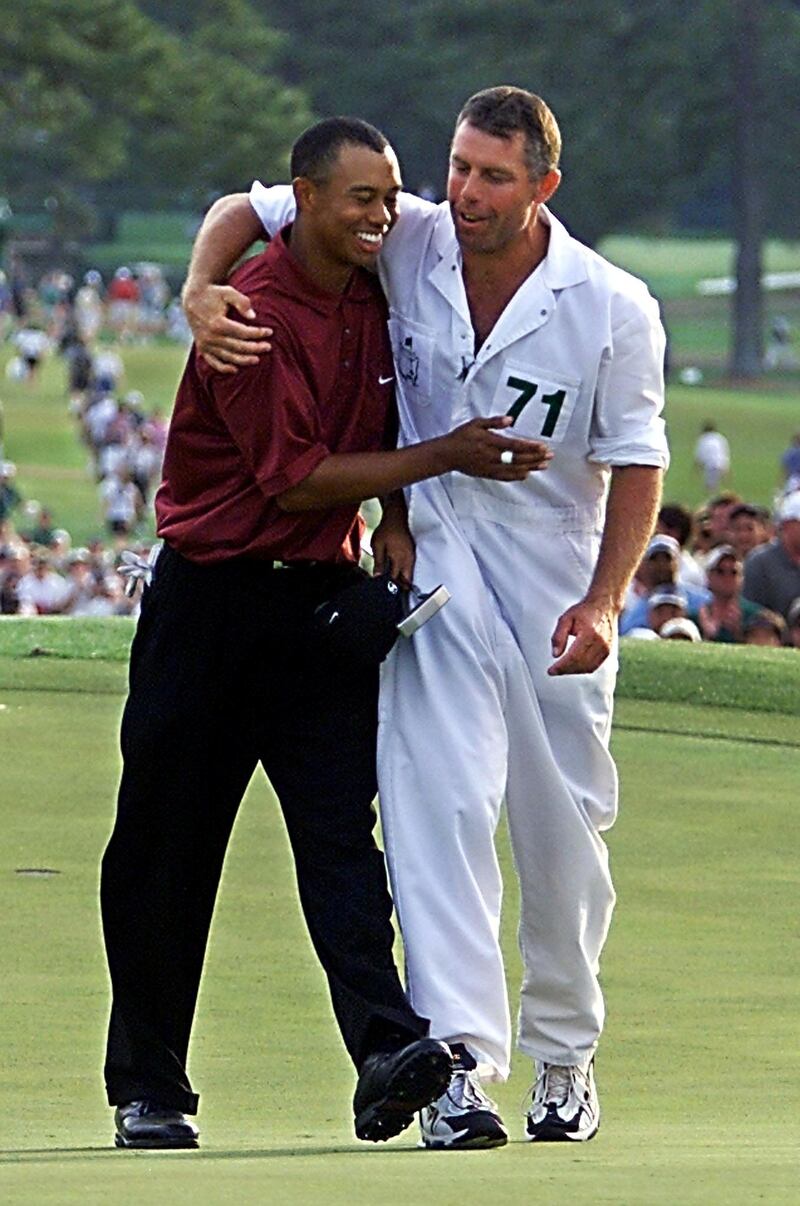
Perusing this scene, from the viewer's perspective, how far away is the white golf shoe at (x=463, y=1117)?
4.61 metres

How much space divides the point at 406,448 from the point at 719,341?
206ft

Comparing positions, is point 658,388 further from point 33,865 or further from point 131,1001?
point 33,865

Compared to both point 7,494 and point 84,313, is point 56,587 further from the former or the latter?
point 84,313

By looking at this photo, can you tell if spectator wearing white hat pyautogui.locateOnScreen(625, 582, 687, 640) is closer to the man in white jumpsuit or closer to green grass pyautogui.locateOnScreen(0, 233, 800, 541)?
the man in white jumpsuit

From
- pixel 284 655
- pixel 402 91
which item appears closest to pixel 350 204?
pixel 284 655

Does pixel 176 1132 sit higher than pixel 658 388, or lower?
lower

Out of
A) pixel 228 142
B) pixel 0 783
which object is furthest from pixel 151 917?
pixel 228 142

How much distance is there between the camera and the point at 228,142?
5659cm

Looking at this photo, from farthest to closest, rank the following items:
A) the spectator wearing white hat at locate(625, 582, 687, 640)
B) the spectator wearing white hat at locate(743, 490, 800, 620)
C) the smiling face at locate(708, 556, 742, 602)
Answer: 1. the spectator wearing white hat at locate(743, 490, 800, 620)
2. the smiling face at locate(708, 556, 742, 602)
3. the spectator wearing white hat at locate(625, 582, 687, 640)

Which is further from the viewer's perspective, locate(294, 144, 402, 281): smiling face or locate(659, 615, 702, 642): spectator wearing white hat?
locate(659, 615, 702, 642): spectator wearing white hat

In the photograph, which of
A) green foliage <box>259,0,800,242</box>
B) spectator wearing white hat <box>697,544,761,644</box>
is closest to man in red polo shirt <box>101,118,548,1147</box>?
spectator wearing white hat <box>697,544,761,644</box>

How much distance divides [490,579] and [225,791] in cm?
60

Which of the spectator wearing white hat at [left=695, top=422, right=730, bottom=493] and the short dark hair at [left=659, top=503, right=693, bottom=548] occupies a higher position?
the short dark hair at [left=659, top=503, right=693, bottom=548]

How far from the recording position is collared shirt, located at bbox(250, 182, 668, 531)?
15.5 ft
